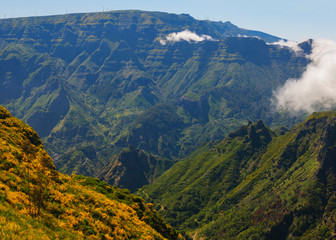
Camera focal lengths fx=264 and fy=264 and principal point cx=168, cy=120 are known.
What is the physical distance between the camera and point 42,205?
51.4m

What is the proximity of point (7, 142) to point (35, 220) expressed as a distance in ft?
116

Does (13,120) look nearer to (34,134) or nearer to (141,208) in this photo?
(34,134)

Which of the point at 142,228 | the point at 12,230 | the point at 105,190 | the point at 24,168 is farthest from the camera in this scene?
the point at 105,190

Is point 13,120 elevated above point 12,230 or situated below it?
above

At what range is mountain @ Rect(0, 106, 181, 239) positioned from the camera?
41.8m

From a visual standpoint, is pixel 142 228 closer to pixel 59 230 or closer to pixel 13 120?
pixel 59 230

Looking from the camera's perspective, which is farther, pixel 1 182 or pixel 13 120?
pixel 13 120

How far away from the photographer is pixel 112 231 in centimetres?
6128

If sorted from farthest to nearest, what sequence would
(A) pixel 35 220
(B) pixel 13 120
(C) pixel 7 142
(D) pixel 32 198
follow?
(B) pixel 13 120, (C) pixel 7 142, (D) pixel 32 198, (A) pixel 35 220

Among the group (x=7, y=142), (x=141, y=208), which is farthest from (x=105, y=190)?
(x=7, y=142)

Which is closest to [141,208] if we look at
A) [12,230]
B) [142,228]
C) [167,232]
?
[167,232]

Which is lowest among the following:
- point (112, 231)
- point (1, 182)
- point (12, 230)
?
point (112, 231)

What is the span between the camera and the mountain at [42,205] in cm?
4175

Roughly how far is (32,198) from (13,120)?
49.2 metres
